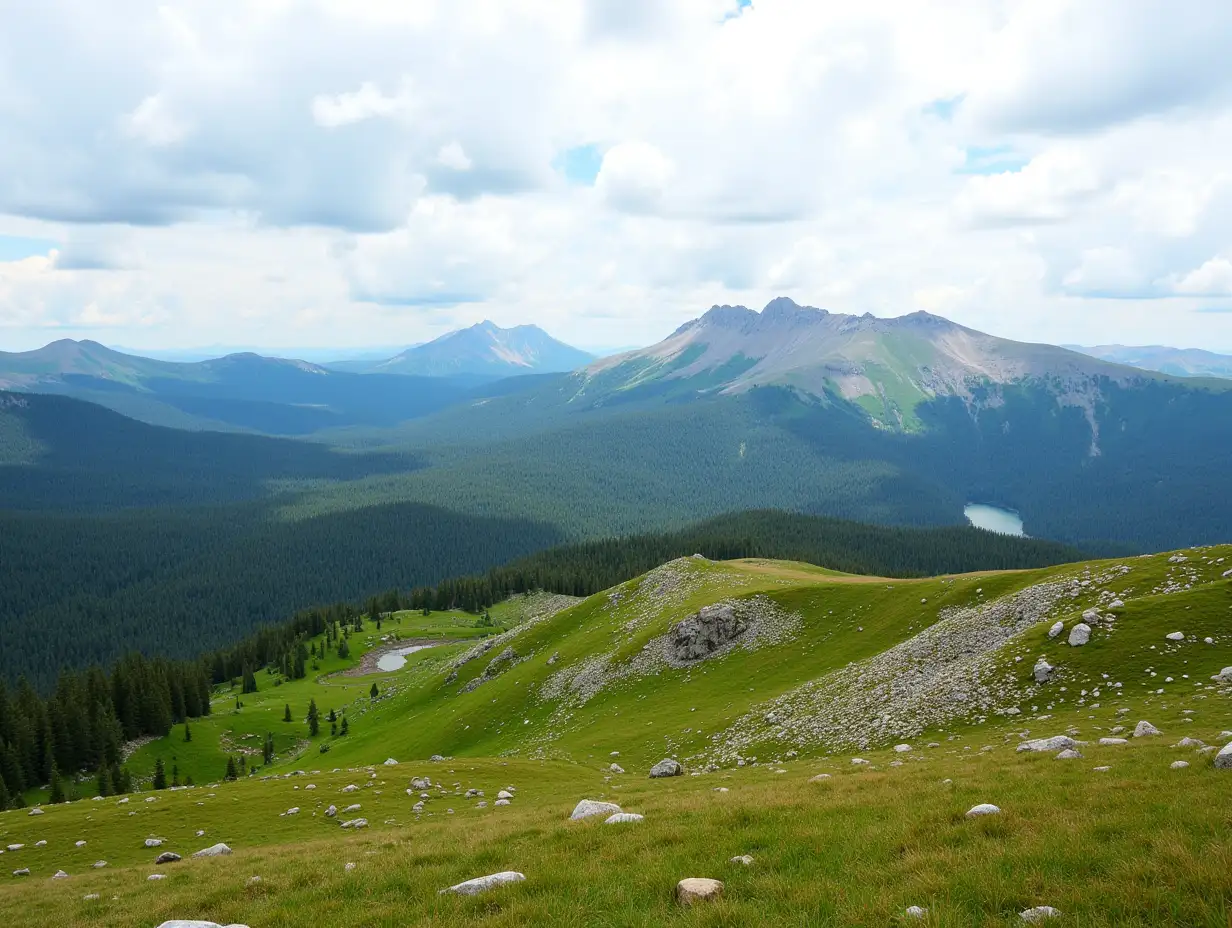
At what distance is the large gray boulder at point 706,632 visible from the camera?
65.6 m

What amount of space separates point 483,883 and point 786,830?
690 centimetres

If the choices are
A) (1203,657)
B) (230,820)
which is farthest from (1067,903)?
(230,820)

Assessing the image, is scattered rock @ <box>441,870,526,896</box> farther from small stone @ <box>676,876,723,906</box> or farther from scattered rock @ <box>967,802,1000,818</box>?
scattered rock @ <box>967,802,1000,818</box>

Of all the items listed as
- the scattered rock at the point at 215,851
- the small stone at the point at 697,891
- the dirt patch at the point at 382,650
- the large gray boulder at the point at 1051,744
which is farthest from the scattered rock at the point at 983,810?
the dirt patch at the point at 382,650

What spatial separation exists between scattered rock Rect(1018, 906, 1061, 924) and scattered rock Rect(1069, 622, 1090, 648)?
3209 cm

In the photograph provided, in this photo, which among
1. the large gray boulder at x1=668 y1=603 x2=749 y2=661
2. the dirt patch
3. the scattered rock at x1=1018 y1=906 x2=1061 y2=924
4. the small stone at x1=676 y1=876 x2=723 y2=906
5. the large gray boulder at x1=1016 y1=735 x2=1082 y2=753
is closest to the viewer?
the scattered rock at x1=1018 y1=906 x2=1061 y2=924

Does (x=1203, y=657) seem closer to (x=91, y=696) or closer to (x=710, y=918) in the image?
(x=710, y=918)

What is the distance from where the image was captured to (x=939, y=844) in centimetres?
1317

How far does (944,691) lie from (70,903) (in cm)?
3958

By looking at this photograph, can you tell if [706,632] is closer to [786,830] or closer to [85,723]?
[786,830]

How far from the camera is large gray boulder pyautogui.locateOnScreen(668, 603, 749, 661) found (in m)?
65.6

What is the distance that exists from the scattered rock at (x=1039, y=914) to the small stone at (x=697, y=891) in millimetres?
4680

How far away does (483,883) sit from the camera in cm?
1338

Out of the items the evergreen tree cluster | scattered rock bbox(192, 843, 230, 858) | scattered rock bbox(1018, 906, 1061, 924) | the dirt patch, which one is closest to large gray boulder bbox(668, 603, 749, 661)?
scattered rock bbox(192, 843, 230, 858)
